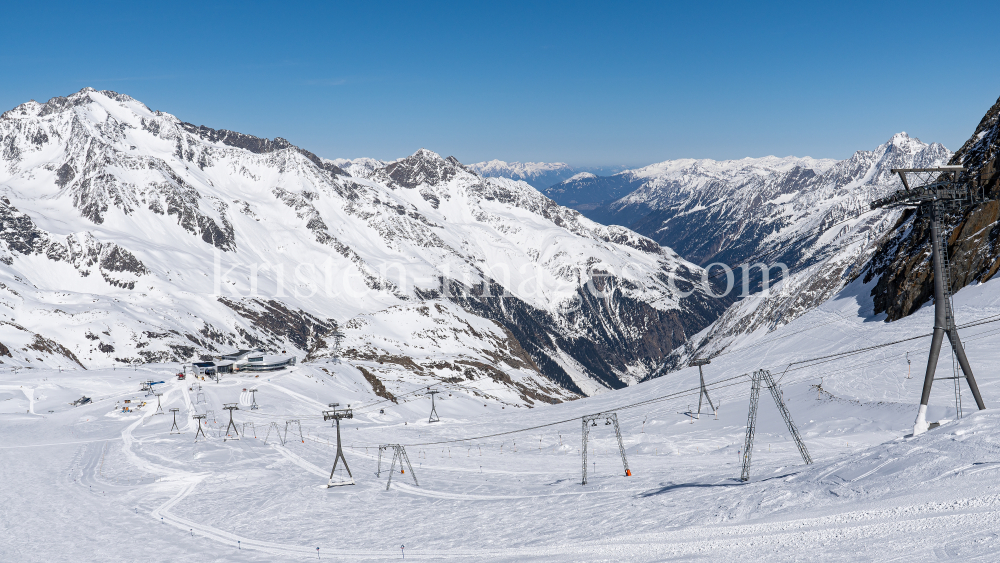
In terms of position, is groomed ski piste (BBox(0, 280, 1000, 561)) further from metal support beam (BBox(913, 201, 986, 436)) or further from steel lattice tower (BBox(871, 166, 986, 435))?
steel lattice tower (BBox(871, 166, 986, 435))

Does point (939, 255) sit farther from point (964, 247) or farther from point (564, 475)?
point (964, 247)

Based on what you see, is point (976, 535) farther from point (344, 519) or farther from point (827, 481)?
point (344, 519)

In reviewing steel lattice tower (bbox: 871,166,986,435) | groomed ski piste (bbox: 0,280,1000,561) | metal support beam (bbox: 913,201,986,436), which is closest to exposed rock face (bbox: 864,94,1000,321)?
groomed ski piste (bbox: 0,280,1000,561)

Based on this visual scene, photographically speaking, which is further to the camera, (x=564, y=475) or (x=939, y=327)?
(x=564, y=475)

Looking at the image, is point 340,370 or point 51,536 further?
point 340,370

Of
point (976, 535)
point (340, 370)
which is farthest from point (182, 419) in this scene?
point (976, 535)

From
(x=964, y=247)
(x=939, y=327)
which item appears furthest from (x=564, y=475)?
(x=964, y=247)
